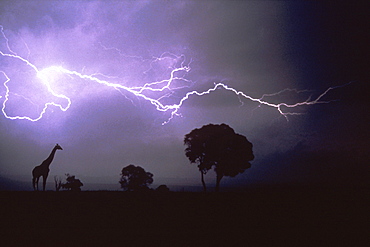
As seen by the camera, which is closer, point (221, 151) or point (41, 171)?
point (41, 171)

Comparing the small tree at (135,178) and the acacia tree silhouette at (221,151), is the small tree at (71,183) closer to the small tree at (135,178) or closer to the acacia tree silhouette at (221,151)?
the small tree at (135,178)

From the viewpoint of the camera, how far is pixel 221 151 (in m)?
24.6

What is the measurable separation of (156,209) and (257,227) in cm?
352

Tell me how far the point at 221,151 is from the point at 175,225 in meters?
18.1

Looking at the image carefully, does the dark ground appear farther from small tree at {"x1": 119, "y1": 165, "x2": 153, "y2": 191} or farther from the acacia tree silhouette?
small tree at {"x1": 119, "y1": 165, "x2": 153, "y2": 191}

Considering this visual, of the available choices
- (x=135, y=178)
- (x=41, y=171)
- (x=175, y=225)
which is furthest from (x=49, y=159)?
(x=135, y=178)

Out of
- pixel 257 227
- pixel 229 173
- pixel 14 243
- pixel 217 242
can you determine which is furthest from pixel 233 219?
pixel 229 173

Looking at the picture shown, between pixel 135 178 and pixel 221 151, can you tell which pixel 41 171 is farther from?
pixel 135 178

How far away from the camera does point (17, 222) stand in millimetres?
6891

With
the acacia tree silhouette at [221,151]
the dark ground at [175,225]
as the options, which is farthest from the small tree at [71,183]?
the dark ground at [175,225]

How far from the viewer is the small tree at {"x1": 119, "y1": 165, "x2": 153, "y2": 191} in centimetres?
3759

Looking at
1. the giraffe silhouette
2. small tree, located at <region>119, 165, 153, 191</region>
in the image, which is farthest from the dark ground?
small tree, located at <region>119, 165, 153, 191</region>

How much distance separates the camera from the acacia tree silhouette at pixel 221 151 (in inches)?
968

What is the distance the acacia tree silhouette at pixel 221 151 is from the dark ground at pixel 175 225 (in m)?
14.7
